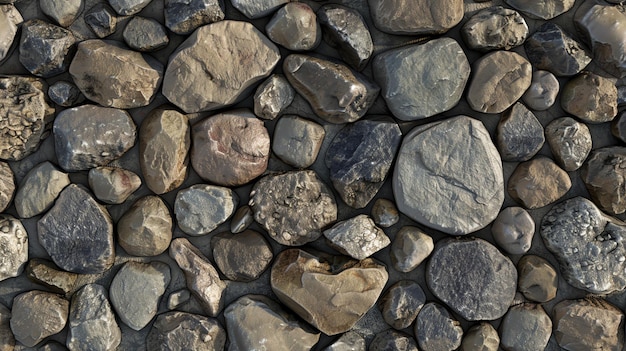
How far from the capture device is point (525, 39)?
1.24 m

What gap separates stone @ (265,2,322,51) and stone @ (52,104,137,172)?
428 mm

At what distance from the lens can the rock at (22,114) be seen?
1199 millimetres

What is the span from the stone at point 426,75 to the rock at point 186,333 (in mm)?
741

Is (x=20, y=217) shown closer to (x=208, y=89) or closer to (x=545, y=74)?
(x=208, y=89)

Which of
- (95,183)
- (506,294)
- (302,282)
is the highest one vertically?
(95,183)

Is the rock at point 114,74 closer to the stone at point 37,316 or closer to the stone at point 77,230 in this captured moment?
the stone at point 77,230

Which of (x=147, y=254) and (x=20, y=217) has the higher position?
(x=20, y=217)

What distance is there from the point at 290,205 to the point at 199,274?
0.96 feet

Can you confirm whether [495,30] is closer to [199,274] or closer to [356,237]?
[356,237]

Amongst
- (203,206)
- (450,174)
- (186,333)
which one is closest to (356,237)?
(450,174)

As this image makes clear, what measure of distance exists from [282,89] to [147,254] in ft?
1.80

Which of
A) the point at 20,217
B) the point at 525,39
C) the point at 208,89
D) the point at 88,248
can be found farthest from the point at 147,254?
the point at 525,39

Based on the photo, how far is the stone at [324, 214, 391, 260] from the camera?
1213 mm

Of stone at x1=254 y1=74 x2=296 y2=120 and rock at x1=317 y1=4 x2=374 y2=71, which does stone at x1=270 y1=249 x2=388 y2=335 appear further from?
rock at x1=317 y1=4 x2=374 y2=71
